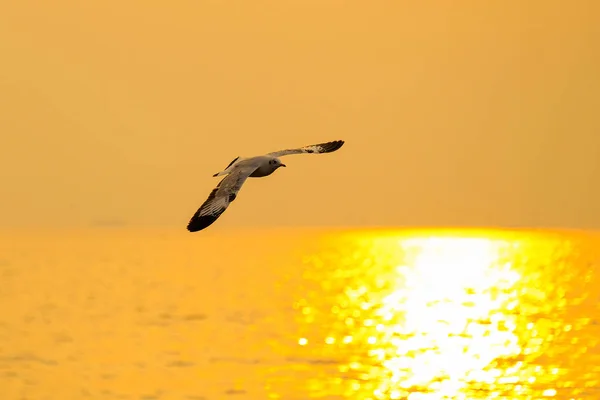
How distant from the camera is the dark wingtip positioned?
25.8 m

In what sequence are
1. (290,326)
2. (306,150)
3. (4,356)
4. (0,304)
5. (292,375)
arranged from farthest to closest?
(0,304) → (290,326) → (4,356) → (292,375) → (306,150)

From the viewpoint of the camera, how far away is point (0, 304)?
373 ft

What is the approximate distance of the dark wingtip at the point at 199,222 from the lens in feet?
84.7

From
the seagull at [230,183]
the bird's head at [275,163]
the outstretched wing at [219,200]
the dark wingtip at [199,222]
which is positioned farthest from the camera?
the bird's head at [275,163]

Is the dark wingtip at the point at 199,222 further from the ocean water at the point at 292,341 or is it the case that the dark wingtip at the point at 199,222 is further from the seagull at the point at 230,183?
the ocean water at the point at 292,341

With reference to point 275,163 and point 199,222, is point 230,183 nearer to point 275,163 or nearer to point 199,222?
point 199,222

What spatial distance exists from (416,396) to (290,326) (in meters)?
34.1

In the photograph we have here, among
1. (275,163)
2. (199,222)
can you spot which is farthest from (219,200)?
(275,163)

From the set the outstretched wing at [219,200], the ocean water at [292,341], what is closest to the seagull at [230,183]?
the outstretched wing at [219,200]

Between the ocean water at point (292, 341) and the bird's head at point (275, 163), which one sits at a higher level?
the ocean water at point (292, 341)

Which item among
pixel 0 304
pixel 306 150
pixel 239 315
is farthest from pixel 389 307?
pixel 306 150

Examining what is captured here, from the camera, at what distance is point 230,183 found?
29.2 meters

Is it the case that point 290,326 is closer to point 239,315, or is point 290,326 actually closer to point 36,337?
point 239,315

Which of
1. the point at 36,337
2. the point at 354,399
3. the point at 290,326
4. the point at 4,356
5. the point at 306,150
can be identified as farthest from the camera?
the point at 290,326
